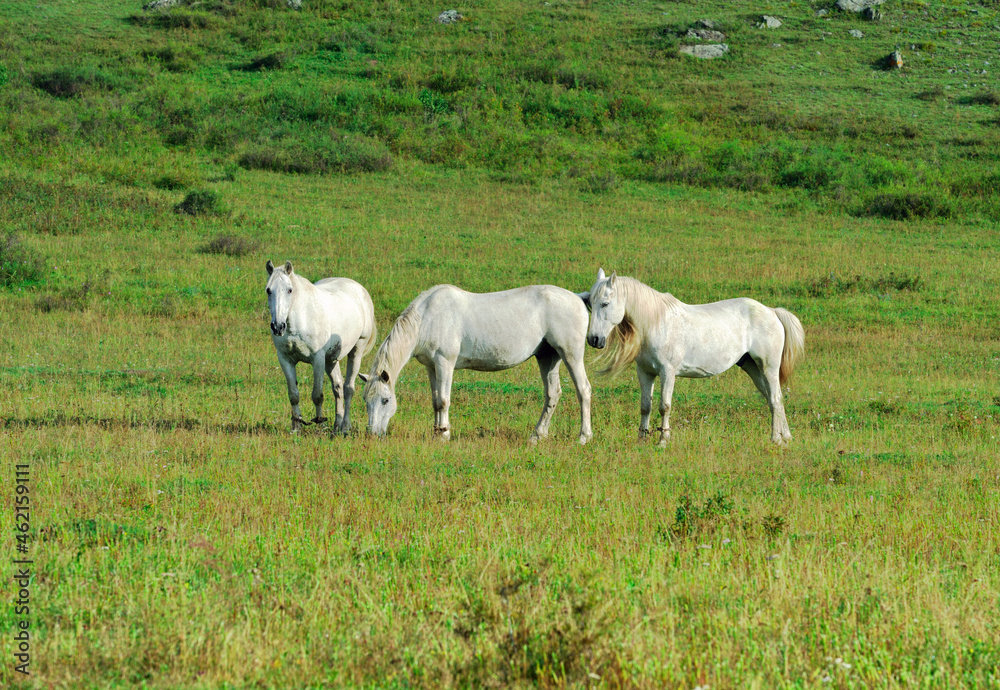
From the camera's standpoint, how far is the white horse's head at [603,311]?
413 inches

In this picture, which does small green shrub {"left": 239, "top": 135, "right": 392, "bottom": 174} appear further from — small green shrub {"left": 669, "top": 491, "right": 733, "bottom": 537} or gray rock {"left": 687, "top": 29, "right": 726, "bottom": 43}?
small green shrub {"left": 669, "top": 491, "right": 733, "bottom": 537}

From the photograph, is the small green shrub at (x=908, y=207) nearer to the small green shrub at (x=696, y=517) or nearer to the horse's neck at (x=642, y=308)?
the horse's neck at (x=642, y=308)

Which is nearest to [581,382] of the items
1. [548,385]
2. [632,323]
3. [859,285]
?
[548,385]

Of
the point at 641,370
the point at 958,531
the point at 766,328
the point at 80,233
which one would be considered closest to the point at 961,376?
the point at 766,328

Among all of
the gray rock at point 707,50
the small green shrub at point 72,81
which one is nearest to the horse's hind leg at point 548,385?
the small green shrub at point 72,81

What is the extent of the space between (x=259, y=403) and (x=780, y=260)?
17264mm

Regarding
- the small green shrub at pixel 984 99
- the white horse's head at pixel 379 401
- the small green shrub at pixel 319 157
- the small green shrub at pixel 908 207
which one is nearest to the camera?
the white horse's head at pixel 379 401

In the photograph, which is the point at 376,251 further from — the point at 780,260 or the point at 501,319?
the point at 501,319

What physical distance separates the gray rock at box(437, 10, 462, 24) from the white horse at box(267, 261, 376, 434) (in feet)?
142

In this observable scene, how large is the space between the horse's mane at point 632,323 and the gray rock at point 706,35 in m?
43.1

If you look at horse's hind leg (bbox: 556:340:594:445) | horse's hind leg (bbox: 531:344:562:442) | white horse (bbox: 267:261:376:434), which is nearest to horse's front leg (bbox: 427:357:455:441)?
horse's hind leg (bbox: 531:344:562:442)

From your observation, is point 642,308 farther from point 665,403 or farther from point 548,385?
point 548,385

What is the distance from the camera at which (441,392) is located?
1105cm

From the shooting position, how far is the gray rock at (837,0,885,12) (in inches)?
2190
